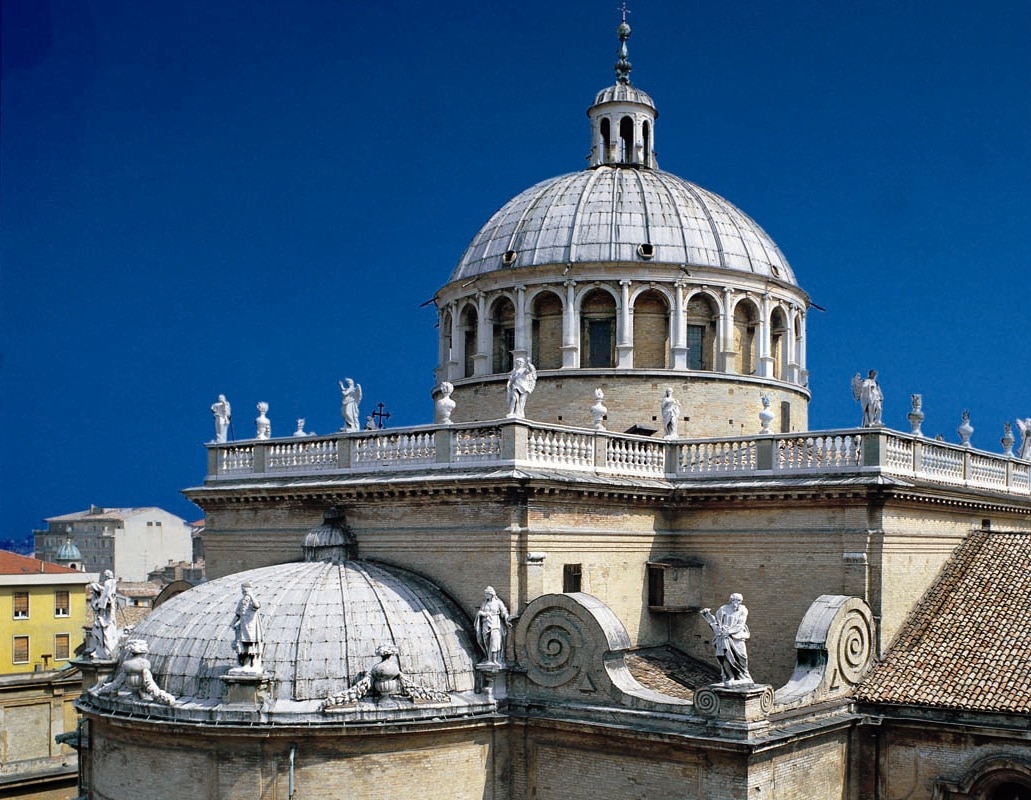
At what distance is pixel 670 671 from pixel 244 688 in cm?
935

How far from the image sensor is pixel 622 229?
34.5 metres

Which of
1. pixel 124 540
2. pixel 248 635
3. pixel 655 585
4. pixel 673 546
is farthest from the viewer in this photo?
pixel 124 540

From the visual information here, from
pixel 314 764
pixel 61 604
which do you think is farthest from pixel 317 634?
pixel 61 604

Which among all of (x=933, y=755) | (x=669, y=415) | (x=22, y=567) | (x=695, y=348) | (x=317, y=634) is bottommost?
(x=933, y=755)

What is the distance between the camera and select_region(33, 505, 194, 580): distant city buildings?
4911 inches

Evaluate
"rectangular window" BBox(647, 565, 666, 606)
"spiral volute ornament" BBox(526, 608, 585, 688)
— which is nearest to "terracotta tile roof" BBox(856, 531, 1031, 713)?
"rectangular window" BBox(647, 565, 666, 606)

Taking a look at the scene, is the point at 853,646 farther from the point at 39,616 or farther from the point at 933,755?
the point at 39,616

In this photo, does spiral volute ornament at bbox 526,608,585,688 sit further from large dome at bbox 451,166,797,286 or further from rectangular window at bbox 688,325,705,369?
large dome at bbox 451,166,797,286

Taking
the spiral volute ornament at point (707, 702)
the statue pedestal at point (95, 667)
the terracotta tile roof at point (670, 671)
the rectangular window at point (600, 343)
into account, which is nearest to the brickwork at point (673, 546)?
the terracotta tile roof at point (670, 671)

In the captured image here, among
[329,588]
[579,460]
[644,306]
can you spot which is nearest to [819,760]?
[579,460]

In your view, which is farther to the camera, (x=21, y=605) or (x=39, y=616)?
(x=39, y=616)

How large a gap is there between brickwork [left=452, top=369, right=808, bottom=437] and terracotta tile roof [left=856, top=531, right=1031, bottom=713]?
22.6 ft

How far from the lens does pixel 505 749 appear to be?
2559 centimetres

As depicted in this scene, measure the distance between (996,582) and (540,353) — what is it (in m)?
12.8
